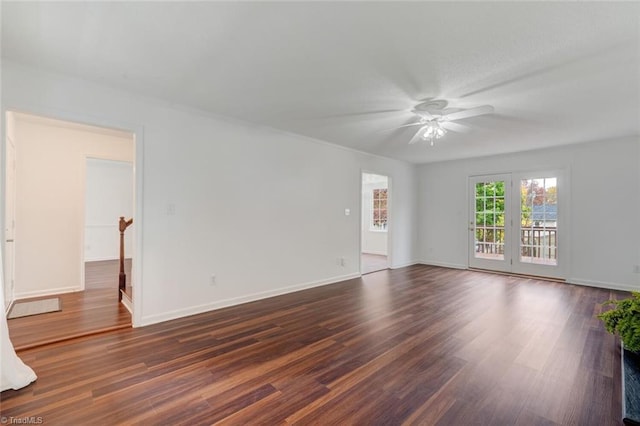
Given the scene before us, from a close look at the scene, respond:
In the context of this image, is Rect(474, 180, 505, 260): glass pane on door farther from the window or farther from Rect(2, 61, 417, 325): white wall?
the window

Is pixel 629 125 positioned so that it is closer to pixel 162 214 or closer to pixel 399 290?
pixel 399 290

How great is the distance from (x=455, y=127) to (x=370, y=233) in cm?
582

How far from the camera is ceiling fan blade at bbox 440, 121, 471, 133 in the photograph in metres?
4.15

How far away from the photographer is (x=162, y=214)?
11.4 feet

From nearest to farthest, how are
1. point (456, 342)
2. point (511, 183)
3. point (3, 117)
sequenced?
point (3, 117) < point (456, 342) < point (511, 183)

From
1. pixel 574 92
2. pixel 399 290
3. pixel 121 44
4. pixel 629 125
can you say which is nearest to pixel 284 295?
pixel 399 290

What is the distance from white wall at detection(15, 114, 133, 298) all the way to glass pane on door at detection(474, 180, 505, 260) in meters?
7.27

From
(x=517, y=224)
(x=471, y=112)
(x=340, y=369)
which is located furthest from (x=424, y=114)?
(x=517, y=224)

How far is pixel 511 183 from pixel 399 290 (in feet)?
11.3

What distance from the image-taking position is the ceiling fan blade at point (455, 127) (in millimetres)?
4148

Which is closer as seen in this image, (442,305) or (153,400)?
(153,400)

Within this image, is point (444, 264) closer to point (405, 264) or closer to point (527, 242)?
point (405, 264)

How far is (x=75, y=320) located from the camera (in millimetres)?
3389

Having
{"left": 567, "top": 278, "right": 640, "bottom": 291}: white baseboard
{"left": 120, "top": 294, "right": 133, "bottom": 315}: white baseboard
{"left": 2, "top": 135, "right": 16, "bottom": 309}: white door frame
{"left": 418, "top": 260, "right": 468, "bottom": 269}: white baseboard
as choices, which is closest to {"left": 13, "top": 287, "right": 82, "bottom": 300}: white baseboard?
{"left": 2, "top": 135, "right": 16, "bottom": 309}: white door frame
